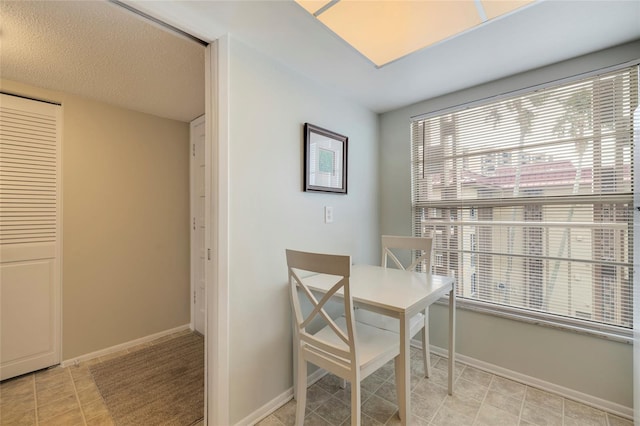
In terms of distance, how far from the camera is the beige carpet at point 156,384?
A: 1.68 meters

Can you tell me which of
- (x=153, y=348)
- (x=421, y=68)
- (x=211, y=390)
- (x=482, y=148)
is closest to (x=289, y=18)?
(x=421, y=68)

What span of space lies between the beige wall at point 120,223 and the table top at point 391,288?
179 cm

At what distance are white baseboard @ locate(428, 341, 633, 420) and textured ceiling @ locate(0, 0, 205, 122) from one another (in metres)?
2.92

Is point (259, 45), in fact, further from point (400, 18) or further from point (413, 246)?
point (413, 246)

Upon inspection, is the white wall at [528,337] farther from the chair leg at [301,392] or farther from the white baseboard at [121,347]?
the white baseboard at [121,347]

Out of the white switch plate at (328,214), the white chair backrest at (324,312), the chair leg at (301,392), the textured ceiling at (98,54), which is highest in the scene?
the textured ceiling at (98,54)

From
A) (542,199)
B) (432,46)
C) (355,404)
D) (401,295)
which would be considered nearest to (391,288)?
(401,295)

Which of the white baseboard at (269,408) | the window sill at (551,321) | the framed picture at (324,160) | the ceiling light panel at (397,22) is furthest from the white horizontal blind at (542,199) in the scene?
the white baseboard at (269,408)

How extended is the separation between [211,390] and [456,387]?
1.62 metres

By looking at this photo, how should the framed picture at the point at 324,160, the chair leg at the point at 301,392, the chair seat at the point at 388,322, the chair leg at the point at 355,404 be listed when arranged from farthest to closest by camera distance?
the framed picture at the point at 324,160 → the chair seat at the point at 388,322 → the chair leg at the point at 301,392 → the chair leg at the point at 355,404

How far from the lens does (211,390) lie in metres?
1.48

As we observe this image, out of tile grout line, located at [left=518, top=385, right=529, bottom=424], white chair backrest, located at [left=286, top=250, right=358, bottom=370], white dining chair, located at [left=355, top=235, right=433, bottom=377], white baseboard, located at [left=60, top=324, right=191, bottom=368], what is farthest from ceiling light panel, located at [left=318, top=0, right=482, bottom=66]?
white baseboard, located at [left=60, top=324, right=191, bottom=368]

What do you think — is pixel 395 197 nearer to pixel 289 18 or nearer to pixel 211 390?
pixel 289 18

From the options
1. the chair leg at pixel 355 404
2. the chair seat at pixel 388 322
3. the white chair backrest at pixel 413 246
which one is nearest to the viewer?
the chair leg at pixel 355 404
